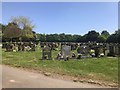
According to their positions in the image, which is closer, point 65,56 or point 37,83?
point 37,83

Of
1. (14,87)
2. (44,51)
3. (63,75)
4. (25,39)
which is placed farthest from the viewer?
(25,39)

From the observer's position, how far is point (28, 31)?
332 ft

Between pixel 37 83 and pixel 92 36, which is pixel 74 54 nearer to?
pixel 37 83

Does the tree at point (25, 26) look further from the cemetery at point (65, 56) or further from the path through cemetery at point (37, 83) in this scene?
the path through cemetery at point (37, 83)

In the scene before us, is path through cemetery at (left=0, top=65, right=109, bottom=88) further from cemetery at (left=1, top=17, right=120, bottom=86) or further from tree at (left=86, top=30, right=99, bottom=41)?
tree at (left=86, top=30, right=99, bottom=41)

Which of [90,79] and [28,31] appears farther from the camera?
[28,31]

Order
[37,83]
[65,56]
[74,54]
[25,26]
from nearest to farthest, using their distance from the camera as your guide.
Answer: [37,83] < [65,56] < [74,54] < [25,26]

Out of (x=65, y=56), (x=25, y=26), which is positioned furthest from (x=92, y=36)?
(x=65, y=56)

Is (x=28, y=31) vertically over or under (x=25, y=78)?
over

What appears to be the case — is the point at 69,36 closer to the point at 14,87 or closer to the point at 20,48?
the point at 20,48

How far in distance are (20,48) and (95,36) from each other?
83.1 meters

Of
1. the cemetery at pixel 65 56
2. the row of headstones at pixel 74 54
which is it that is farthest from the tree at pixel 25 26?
the row of headstones at pixel 74 54

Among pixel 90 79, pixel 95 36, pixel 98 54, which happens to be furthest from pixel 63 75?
pixel 95 36

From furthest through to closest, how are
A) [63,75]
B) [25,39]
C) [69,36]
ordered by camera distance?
[69,36], [25,39], [63,75]
